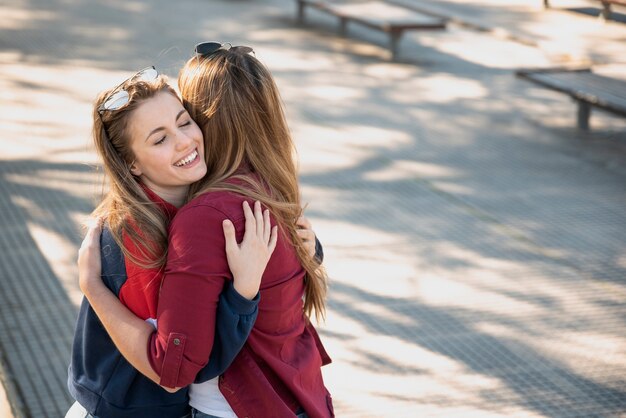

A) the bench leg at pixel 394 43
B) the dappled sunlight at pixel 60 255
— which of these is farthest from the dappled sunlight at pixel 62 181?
the bench leg at pixel 394 43

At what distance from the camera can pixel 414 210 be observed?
6.50m

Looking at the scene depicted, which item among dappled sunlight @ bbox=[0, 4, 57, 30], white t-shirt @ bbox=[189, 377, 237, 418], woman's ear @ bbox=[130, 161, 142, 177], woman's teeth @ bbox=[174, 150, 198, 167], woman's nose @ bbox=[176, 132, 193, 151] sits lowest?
dappled sunlight @ bbox=[0, 4, 57, 30]

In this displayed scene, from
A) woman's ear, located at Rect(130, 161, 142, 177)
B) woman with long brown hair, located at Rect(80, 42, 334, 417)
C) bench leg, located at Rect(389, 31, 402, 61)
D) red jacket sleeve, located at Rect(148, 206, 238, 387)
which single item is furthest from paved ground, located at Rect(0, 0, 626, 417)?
red jacket sleeve, located at Rect(148, 206, 238, 387)

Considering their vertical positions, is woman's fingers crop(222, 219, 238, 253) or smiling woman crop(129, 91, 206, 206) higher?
smiling woman crop(129, 91, 206, 206)

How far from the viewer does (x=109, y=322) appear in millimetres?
2168

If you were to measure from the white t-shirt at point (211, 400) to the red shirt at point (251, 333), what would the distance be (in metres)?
0.04

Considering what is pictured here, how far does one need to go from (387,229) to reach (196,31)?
673 centimetres

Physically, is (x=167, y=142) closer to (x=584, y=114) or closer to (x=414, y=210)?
(x=414, y=210)

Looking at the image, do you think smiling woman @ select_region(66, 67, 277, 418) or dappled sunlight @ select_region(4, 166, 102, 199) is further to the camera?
dappled sunlight @ select_region(4, 166, 102, 199)

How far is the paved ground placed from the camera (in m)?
4.43

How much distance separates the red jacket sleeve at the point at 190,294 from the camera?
2031mm

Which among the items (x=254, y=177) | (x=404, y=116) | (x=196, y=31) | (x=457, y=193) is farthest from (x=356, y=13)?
(x=254, y=177)

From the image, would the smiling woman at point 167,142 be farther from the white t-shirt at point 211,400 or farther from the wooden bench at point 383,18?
the wooden bench at point 383,18

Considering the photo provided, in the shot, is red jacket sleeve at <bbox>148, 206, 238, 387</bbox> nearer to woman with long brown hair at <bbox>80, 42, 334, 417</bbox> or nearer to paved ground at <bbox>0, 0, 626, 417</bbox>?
woman with long brown hair at <bbox>80, 42, 334, 417</bbox>
